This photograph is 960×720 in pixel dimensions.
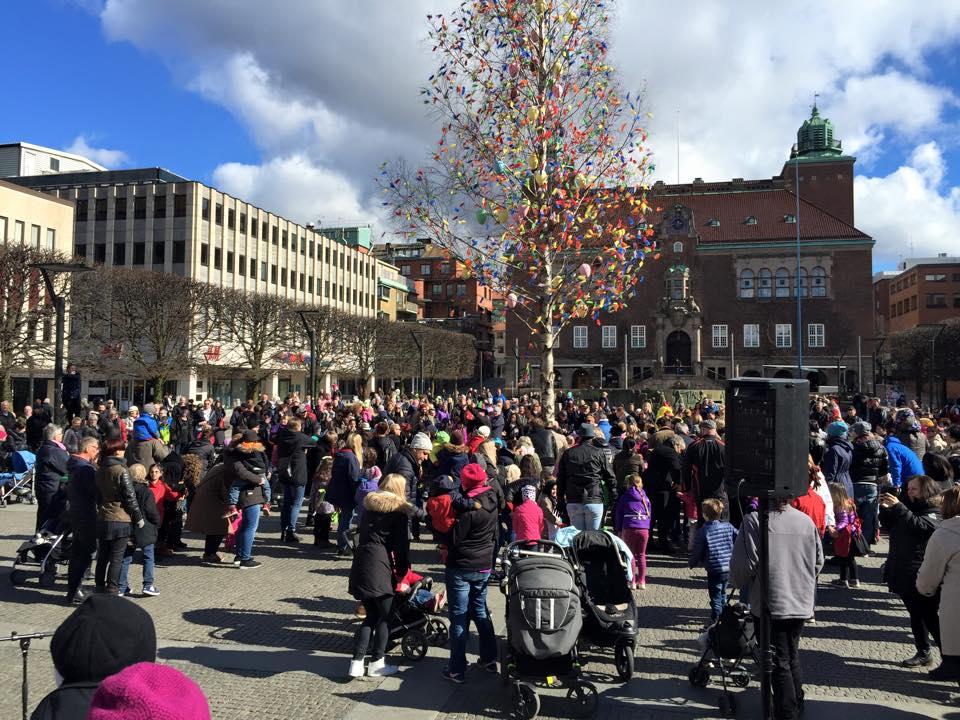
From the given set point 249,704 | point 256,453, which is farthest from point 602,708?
point 256,453

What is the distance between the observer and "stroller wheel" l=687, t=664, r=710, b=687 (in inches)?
240

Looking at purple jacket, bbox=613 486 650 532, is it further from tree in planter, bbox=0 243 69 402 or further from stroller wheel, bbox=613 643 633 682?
tree in planter, bbox=0 243 69 402

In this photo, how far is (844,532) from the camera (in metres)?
8.94

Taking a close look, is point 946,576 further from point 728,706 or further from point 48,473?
point 48,473

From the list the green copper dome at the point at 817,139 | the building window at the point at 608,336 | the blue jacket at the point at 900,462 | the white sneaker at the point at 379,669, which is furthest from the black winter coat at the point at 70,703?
the green copper dome at the point at 817,139

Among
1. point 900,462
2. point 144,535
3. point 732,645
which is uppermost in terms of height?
point 900,462

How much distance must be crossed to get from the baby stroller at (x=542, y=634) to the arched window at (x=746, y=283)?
64.3m

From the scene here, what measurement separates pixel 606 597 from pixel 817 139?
258 feet

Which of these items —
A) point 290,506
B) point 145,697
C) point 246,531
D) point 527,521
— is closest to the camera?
point 145,697

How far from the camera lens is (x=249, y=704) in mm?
5727

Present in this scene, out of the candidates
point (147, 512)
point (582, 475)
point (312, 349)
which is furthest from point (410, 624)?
point (312, 349)

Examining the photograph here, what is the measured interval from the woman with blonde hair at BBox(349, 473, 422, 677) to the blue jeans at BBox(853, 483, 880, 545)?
7286 mm

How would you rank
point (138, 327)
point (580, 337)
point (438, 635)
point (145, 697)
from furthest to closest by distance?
point (580, 337) < point (138, 327) < point (438, 635) < point (145, 697)

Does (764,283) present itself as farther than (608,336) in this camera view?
No
